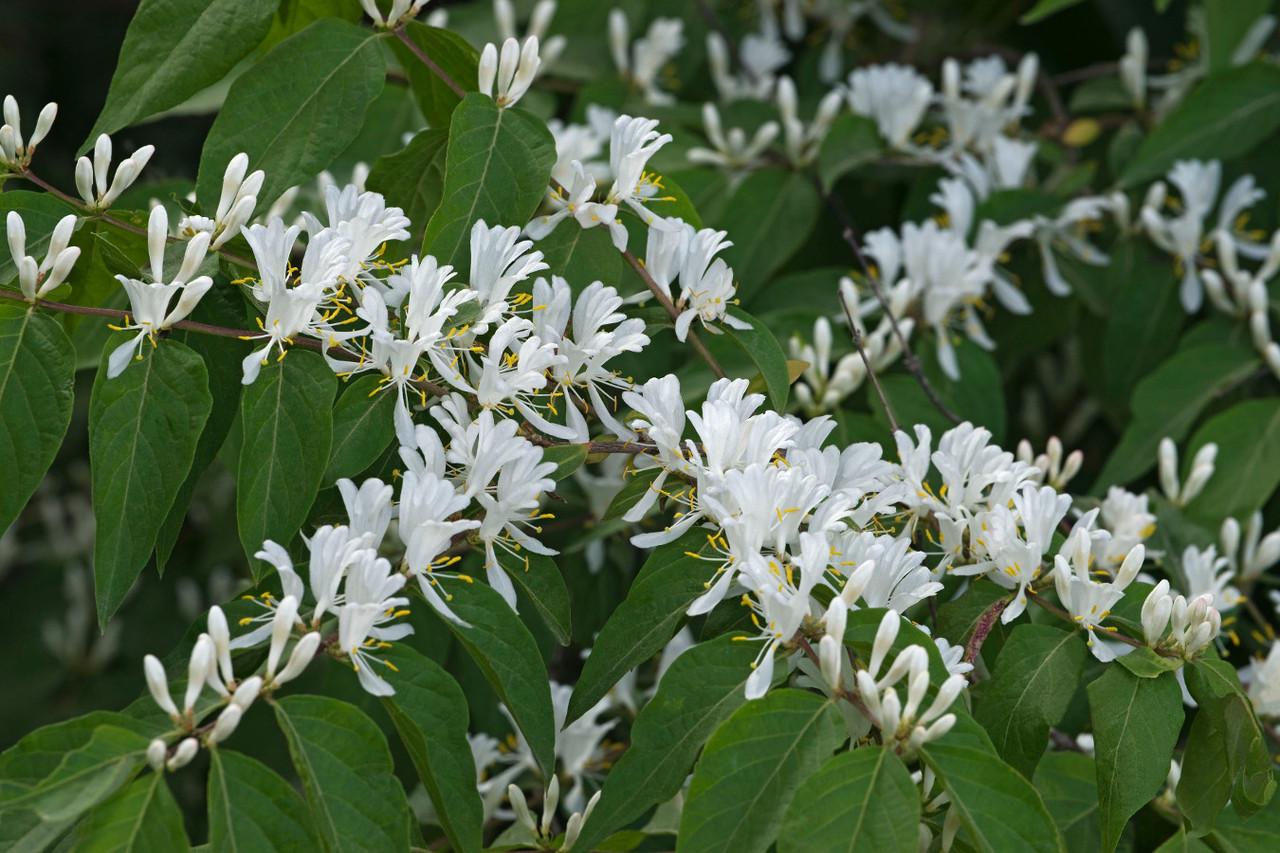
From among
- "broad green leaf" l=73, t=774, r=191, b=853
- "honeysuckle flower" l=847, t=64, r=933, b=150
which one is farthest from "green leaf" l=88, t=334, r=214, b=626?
"honeysuckle flower" l=847, t=64, r=933, b=150

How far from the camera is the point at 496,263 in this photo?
1.40 meters

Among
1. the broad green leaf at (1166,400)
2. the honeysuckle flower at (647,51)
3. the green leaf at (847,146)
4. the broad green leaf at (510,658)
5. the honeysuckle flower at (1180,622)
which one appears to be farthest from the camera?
the honeysuckle flower at (647,51)

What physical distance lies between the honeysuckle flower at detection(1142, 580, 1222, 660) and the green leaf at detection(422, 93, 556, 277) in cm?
74

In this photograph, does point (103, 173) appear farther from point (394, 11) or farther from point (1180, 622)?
point (1180, 622)

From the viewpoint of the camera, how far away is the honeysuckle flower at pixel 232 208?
138 centimetres

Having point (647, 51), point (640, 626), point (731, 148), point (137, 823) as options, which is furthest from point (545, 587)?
point (647, 51)

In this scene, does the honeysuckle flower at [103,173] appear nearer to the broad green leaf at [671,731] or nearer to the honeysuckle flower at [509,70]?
the honeysuckle flower at [509,70]

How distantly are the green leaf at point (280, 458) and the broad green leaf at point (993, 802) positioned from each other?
584 millimetres

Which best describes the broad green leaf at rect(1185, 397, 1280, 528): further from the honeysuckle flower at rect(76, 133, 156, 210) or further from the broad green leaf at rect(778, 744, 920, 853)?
the honeysuckle flower at rect(76, 133, 156, 210)

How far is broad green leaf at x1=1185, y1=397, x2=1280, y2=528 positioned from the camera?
84.3 inches

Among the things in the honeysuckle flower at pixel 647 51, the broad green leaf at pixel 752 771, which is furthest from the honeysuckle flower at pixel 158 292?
the honeysuckle flower at pixel 647 51

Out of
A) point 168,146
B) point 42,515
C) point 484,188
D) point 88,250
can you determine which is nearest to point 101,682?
point 42,515

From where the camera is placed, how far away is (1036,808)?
3.62 ft

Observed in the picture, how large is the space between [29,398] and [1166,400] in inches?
70.4
